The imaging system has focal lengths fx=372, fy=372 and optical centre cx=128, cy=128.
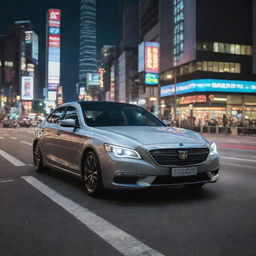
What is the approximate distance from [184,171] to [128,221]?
128cm

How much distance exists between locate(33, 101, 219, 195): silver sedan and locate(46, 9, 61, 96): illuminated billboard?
628ft

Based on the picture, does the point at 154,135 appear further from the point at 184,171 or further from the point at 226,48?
the point at 226,48

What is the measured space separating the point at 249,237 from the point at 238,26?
67.3m

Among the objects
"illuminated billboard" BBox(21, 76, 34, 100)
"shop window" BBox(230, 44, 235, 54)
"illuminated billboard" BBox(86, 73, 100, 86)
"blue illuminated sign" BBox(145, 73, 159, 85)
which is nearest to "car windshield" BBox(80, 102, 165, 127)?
"shop window" BBox(230, 44, 235, 54)

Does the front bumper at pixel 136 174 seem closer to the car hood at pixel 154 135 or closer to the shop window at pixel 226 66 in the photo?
the car hood at pixel 154 135

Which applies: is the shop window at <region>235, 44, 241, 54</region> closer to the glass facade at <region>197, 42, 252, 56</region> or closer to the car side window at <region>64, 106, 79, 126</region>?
the glass facade at <region>197, 42, 252, 56</region>

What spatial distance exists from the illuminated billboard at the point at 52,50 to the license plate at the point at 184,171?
193079 mm

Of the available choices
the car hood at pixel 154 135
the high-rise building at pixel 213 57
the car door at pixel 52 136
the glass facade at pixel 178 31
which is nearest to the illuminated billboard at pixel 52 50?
the high-rise building at pixel 213 57

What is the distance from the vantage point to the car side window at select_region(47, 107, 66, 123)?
25.6 ft

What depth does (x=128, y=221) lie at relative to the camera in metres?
4.37

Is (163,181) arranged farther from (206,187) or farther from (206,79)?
(206,79)

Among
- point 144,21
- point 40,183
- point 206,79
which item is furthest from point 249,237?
point 144,21

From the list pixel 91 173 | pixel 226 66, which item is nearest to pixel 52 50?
pixel 226 66

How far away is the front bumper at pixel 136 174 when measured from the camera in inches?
203
